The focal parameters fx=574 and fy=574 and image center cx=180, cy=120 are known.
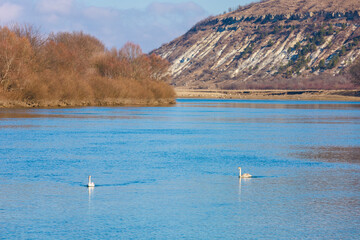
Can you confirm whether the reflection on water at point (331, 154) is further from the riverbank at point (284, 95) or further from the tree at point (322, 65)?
the tree at point (322, 65)

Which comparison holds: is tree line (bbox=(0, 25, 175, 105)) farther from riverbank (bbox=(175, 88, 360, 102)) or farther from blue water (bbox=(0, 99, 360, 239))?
riverbank (bbox=(175, 88, 360, 102))

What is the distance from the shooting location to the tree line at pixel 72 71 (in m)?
65.1

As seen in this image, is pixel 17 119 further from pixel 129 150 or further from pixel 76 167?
pixel 76 167

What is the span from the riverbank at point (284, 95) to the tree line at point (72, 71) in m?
51.4

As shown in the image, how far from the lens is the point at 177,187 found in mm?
19141

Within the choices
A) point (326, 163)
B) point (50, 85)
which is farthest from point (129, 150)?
point (50, 85)

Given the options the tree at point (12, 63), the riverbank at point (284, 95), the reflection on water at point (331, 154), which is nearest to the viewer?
the reflection on water at point (331, 154)

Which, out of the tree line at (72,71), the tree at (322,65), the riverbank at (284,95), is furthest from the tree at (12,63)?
the tree at (322,65)

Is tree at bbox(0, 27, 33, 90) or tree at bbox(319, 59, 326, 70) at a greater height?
tree at bbox(319, 59, 326, 70)

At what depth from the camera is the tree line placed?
65.1 meters

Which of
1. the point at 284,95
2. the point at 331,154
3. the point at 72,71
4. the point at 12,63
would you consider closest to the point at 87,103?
the point at 72,71

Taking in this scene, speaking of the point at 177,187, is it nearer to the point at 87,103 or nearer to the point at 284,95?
the point at 87,103

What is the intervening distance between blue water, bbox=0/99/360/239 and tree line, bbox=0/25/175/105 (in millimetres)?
31006

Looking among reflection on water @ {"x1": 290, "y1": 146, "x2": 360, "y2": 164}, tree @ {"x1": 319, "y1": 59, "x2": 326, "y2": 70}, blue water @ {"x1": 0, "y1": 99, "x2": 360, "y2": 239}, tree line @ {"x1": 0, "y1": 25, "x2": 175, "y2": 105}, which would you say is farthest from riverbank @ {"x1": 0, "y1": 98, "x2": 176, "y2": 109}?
tree @ {"x1": 319, "y1": 59, "x2": 326, "y2": 70}
